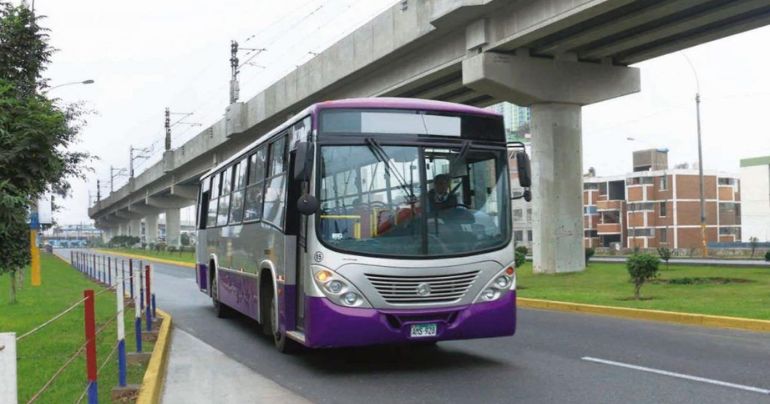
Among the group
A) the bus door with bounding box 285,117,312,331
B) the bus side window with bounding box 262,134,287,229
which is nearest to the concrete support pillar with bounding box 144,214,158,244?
the bus side window with bounding box 262,134,287,229

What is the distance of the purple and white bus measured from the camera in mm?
8570

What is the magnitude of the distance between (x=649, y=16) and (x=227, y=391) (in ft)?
54.0

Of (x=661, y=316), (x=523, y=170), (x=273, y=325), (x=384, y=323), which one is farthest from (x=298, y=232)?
(x=661, y=316)

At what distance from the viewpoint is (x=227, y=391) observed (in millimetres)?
8281

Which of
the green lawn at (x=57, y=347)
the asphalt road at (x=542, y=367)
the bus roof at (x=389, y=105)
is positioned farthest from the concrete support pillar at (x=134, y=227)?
the bus roof at (x=389, y=105)

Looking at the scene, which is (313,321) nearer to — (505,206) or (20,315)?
(505,206)

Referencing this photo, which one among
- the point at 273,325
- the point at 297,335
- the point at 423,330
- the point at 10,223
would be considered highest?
the point at 10,223

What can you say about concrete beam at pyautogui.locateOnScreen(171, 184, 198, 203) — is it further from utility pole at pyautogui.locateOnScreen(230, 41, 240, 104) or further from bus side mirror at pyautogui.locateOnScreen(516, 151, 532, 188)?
bus side mirror at pyautogui.locateOnScreen(516, 151, 532, 188)

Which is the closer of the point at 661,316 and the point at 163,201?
the point at 661,316

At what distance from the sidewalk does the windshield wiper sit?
8.57 ft

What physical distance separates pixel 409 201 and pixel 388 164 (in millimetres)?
525

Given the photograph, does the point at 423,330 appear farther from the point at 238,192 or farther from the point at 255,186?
the point at 238,192

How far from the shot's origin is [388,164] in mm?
9039

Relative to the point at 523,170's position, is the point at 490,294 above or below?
below
